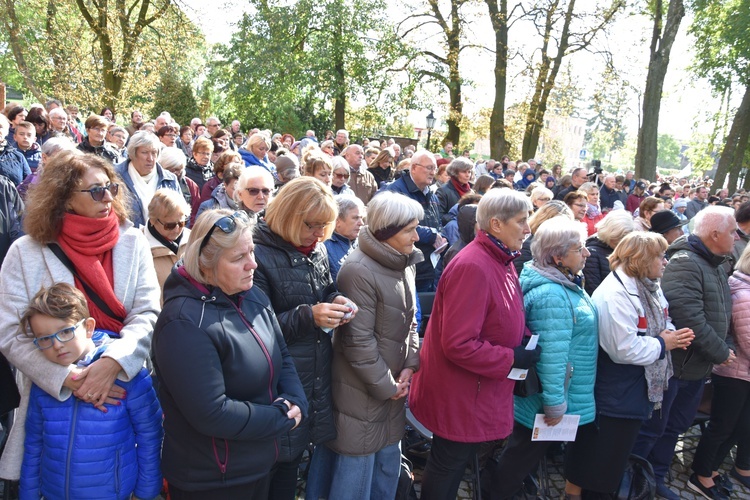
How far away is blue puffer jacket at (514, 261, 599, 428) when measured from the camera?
304cm

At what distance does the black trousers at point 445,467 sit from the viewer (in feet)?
9.90

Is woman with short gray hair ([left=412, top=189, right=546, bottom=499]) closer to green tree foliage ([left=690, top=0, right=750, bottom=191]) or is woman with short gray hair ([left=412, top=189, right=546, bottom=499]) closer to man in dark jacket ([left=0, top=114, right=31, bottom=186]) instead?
man in dark jacket ([left=0, top=114, right=31, bottom=186])

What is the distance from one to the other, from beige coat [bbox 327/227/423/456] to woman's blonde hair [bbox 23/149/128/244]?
1261mm

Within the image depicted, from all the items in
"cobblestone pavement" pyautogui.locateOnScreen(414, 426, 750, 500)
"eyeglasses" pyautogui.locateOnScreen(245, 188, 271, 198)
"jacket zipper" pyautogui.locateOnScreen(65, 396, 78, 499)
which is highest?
"eyeglasses" pyautogui.locateOnScreen(245, 188, 271, 198)

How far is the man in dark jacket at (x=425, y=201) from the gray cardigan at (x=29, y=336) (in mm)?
3088

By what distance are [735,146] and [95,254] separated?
78.9 feet

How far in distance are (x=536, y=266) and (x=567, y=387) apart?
0.74 m

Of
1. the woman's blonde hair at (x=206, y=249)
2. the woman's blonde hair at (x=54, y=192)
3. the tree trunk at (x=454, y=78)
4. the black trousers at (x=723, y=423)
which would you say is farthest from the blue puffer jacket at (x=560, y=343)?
the tree trunk at (x=454, y=78)

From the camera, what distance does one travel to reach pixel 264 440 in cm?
217

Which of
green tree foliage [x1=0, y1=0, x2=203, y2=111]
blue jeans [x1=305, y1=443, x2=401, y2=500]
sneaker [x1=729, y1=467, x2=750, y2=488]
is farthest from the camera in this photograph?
green tree foliage [x1=0, y1=0, x2=203, y2=111]

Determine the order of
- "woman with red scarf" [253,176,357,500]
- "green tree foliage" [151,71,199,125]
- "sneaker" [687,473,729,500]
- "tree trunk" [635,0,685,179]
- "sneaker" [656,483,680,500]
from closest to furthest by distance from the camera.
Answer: "woman with red scarf" [253,176,357,500] → "sneaker" [656,483,680,500] → "sneaker" [687,473,729,500] → "tree trunk" [635,0,685,179] → "green tree foliage" [151,71,199,125]

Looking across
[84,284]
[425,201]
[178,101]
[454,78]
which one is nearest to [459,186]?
[425,201]

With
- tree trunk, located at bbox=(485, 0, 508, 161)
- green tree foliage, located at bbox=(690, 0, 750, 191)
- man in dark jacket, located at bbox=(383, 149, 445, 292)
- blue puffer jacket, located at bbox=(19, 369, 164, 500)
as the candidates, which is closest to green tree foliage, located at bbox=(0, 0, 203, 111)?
tree trunk, located at bbox=(485, 0, 508, 161)

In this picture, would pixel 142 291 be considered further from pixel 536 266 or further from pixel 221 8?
pixel 221 8
